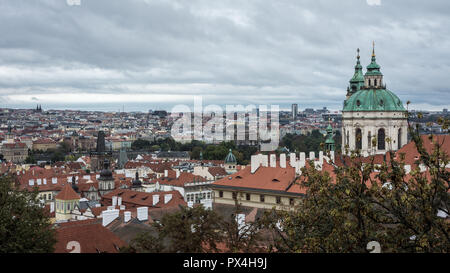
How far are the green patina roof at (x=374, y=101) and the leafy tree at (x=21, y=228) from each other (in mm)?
45850

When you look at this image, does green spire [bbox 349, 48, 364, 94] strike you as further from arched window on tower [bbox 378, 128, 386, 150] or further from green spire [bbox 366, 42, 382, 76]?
arched window on tower [bbox 378, 128, 386, 150]

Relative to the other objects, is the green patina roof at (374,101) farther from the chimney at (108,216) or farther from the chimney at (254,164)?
the chimney at (108,216)

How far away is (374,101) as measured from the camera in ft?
188

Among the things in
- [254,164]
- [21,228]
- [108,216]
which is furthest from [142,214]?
[21,228]

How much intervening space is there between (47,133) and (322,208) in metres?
190

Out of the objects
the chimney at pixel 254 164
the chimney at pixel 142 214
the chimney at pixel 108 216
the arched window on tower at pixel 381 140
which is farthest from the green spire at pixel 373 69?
the chimney at pixel 108 216

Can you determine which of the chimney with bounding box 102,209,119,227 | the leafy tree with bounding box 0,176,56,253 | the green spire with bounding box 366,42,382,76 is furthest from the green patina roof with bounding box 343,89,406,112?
the leafy tree with bounding box 0,176,56,253

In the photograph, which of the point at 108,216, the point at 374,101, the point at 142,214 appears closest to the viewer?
the point at 108,216

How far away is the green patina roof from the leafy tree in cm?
4585

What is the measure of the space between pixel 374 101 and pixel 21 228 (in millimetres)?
47936

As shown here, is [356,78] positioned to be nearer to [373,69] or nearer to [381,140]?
[373,69]

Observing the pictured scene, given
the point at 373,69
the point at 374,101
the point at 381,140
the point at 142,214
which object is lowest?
the point at 142,214

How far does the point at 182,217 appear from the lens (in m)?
14.6
